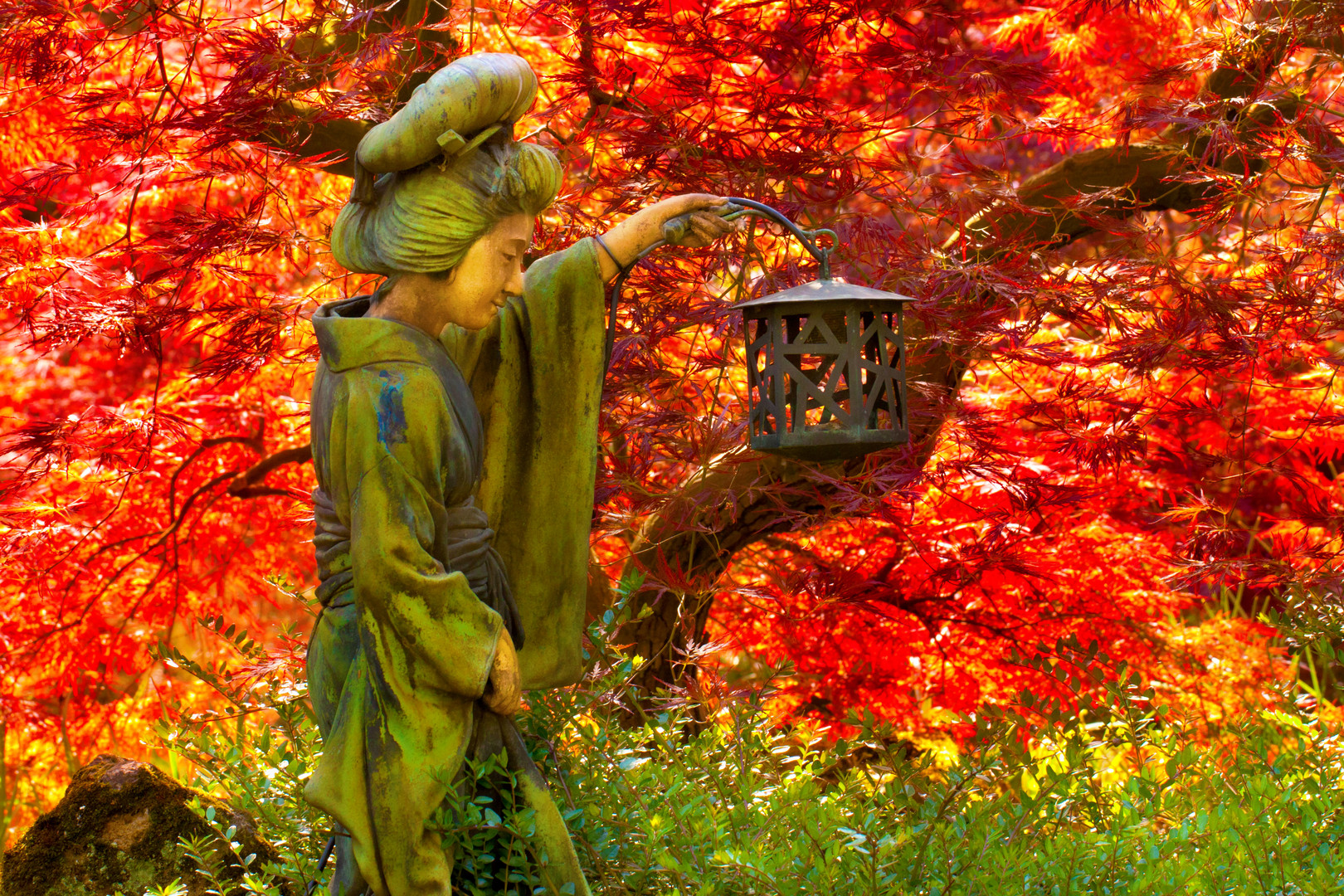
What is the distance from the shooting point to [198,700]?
17.5ft

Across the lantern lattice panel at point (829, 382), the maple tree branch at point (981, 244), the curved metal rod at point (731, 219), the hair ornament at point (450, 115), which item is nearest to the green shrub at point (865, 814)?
the lantern lattice panel at point (829, 382)

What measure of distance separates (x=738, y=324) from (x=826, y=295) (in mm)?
1298

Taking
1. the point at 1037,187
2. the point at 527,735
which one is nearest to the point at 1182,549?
the point at 1037,187

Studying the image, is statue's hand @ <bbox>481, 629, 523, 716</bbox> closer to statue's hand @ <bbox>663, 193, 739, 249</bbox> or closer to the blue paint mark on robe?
the blue paint mark on robe

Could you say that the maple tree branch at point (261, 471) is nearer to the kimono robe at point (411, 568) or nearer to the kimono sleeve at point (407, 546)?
the kimono robe at point (411, 568)

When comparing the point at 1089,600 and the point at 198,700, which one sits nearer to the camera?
the point at 1089,600

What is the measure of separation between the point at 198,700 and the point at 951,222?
3.51 meters

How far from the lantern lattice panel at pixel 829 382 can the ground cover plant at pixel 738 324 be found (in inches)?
27.1

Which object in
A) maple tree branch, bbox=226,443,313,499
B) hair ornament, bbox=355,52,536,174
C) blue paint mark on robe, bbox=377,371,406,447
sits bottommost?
maple tree branch, bbox=226,443,313,499

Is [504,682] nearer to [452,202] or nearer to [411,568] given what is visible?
[411,568]

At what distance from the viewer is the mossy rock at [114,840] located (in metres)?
3.07

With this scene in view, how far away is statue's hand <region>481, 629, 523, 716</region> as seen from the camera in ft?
7.18

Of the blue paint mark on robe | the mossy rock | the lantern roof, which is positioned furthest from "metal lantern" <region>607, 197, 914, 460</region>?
the mossy rock

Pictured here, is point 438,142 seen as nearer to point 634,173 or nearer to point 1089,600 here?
point 634,173
